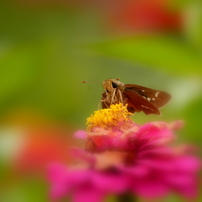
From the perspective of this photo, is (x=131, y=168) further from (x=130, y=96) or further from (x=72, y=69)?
(x=72, y=69)

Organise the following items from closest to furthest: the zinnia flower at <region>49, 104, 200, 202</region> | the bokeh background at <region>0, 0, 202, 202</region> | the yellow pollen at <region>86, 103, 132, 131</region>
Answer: the zinnia flower at <region>49, 104, 200, 202</region>
the yellow pollen at <region>86, 103, 132, 131</region>
the bokeh background at <region>0, 0, 202, 202</region>

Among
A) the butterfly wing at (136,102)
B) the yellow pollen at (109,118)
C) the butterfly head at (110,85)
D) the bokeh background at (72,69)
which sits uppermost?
the bokeh background at (72,69)

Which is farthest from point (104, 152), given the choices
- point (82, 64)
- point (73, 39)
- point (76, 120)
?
point (73, 39)

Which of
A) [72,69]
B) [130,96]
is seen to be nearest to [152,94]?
[130,96]

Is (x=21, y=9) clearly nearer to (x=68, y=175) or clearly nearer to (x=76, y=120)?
(x=76, y=120)

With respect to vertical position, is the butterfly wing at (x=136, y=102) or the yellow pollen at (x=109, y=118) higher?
the butterfly wing at (x=136, y=102)

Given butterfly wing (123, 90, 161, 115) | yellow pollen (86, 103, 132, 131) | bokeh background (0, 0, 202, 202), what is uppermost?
bokeh background (0, 0, 202, 202)

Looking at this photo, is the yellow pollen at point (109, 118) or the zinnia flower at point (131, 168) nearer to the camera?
the zinnia flower at point (131, 168)
